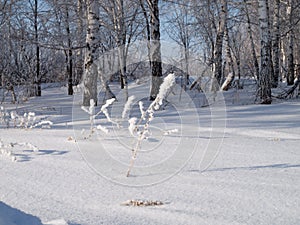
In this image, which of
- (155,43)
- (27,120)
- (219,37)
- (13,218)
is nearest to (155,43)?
(155,43)

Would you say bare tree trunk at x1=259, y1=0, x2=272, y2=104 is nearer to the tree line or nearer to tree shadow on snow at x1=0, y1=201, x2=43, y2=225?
the tree line

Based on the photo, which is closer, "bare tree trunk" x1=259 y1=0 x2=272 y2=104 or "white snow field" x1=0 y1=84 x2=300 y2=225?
"white snow field" x1=0 y1=84 x2=300 y2=225

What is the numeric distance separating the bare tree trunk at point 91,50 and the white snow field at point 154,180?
404 centimetres

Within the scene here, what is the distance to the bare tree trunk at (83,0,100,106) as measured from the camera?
763 centimetres

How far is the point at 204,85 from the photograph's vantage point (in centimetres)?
1138

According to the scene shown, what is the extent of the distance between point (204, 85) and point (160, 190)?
9656 mm

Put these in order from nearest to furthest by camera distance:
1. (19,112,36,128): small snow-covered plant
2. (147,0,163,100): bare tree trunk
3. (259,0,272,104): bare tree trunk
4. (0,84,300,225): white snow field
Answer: (0,84,300,225): white snow field, (19,112,36,128): small snow-covered plant, (259,0,272,104): bare tree trunk, (147,0,163,100): bare tree trunk

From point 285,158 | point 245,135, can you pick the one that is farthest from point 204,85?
point 285,158

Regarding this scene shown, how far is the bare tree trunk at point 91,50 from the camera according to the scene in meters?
7.63

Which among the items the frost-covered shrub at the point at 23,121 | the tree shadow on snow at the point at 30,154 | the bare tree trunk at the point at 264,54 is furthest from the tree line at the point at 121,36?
the tree shadow on snow at the point at 30,154

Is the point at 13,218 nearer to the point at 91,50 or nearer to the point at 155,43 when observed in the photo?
the point at 91,50

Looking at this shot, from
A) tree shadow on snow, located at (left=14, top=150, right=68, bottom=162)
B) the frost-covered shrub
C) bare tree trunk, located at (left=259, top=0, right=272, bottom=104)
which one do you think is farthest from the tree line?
tree shadow on snow, located at (left=14, top=150, right=68, bottom=162)

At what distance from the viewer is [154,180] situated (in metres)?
2.17

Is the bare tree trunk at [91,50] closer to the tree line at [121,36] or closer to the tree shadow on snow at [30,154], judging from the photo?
the tree line at [121,36]
